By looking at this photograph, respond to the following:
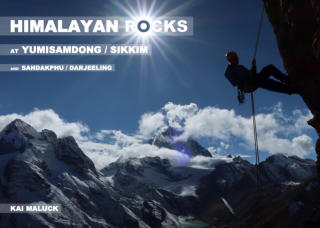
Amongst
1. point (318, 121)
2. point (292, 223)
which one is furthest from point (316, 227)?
point (292, 223)

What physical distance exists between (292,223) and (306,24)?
192m

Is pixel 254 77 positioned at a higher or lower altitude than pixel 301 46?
lower

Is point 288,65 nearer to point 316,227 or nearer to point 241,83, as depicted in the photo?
point 241,83

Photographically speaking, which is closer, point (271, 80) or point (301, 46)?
point (271, 80)

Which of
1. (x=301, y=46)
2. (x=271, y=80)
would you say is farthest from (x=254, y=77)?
(x=301, y=46)

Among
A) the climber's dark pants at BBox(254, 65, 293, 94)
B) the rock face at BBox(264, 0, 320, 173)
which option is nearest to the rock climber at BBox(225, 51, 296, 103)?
the climber's dark pants at BBox(254, 65, 293, 94)

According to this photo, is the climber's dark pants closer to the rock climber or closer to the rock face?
the rock climber

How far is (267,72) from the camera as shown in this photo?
11.7 metres

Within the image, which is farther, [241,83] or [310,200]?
[310,200]

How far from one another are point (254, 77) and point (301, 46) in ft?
7.03

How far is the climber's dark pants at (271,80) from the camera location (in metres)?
11.7

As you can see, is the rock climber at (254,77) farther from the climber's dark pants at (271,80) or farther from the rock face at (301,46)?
the rock face at (301,46)

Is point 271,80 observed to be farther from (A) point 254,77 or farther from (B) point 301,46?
(B) point 301,46

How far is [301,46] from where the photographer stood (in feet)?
39.5
